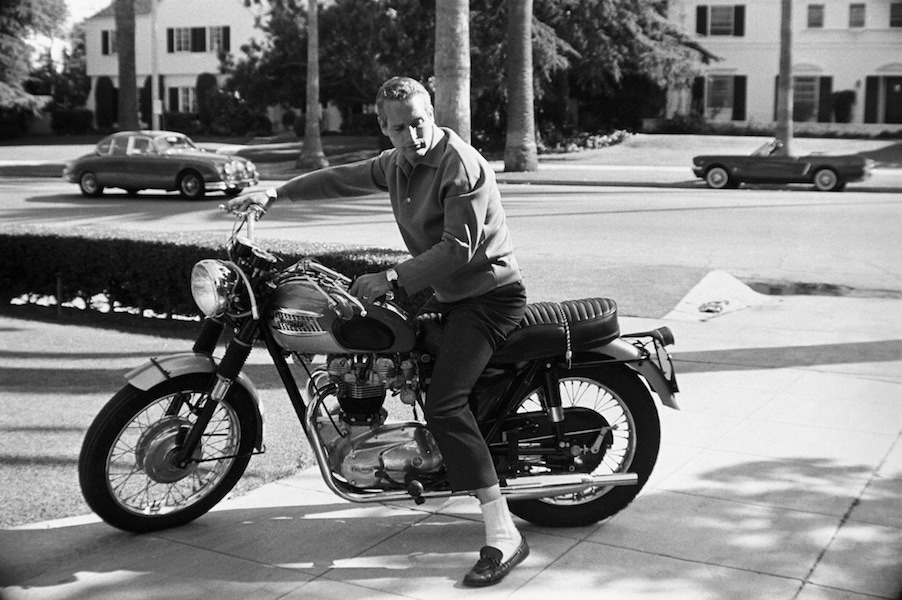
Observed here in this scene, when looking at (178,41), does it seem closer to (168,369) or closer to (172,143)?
(172,143)

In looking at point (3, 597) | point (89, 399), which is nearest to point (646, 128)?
point (89, 399)

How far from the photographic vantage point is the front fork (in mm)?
4668

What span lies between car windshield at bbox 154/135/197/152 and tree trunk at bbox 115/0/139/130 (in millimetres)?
10634

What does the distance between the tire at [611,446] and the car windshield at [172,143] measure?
72.0ft

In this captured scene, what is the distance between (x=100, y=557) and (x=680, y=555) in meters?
2.43

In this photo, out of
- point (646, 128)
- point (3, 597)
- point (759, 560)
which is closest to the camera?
point (3, 597)

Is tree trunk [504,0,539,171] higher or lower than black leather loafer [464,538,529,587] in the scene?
higher

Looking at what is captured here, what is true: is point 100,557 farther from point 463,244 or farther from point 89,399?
point 89,399

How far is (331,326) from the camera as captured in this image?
4477 mm

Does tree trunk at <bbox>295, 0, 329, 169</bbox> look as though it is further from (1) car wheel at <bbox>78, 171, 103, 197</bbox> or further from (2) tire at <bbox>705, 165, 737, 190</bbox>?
(2) tire at <bbox>705, 165, 737, 190</bbox>

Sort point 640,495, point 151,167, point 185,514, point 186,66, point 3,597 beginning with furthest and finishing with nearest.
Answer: point 186,66 < point 151,167 < point 640,495 < point 185,514 < point 3,597

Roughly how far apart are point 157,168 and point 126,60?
43.9 ft

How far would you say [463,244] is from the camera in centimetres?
424

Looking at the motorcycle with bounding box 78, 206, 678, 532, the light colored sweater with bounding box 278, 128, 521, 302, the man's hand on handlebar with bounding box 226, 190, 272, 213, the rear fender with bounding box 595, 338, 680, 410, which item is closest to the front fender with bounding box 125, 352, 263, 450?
the motorcycle with bounding box 78, 206, 678, 532
